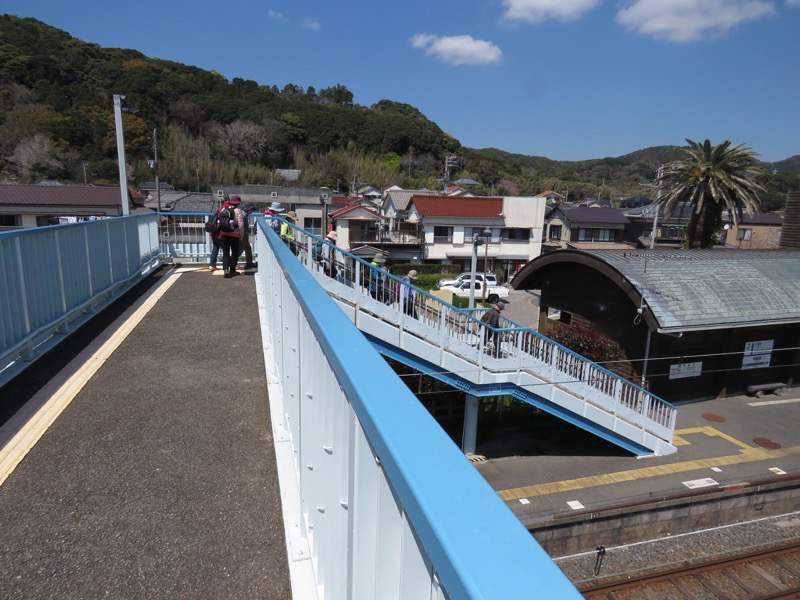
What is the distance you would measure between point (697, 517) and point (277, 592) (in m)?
10.9

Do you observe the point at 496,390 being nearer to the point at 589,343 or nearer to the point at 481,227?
the point at 589,343

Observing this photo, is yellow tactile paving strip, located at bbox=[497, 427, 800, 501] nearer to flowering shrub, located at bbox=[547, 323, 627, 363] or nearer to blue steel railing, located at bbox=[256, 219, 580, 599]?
flowering shrub, located at bbox=[547, 323, 627, 363]

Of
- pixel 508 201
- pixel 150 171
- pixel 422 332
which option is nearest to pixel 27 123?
pixel 150 171

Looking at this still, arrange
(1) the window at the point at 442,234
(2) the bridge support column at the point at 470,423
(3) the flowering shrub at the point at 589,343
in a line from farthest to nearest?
(1) the window at the point at 442,234
(3) the flowering shrub at the point at 589,343
(2) the bridge support column at the point at 470,423

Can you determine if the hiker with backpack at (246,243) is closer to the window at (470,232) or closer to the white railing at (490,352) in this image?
the white railing at (490,352)

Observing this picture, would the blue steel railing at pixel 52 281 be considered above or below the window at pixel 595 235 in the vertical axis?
above

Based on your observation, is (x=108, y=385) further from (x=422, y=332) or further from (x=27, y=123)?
(x=27, y=123)

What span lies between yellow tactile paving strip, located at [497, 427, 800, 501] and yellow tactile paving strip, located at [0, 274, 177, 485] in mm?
7880

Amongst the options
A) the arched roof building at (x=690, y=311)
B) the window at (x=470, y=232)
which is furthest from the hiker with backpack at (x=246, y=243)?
the window at (x=470, y=232)

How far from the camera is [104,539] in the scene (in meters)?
2.17

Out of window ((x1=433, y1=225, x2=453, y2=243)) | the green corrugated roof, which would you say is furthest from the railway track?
window ((x1=433, y1=225, x2=453, y2=243))

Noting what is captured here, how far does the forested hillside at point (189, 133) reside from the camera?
51344 millimetres

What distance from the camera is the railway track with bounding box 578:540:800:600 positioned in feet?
26.4

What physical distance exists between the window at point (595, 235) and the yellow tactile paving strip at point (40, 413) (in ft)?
130
